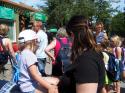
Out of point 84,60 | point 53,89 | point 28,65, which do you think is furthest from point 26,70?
point 84,60

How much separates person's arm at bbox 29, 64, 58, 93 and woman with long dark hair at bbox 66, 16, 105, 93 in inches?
12.2

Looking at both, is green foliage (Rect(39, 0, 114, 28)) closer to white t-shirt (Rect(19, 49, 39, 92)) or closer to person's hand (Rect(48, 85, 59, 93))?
white t-shirt (Rect(19, 49, 39, 92))

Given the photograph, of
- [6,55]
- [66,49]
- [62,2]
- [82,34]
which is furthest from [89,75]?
[62,2]

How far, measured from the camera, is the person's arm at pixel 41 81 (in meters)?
3.58

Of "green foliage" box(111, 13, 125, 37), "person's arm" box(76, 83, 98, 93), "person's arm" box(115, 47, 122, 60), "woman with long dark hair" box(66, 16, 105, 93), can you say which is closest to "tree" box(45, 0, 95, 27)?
"green foliage" box(111, 13, 125, 37)

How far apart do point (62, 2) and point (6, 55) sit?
110 ft

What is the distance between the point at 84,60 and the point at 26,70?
161 cm

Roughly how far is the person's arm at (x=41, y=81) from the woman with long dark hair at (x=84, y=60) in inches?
12.2

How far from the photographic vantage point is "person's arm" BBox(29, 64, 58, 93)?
3.58 m

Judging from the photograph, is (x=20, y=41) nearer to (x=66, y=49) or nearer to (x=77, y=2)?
(x=66, y=49)

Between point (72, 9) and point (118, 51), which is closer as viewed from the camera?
point (118, 51)

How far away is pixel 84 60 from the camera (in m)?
3.27

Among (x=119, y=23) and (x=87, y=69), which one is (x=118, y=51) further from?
(x=119, y=23)

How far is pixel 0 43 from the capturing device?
32.2ft
